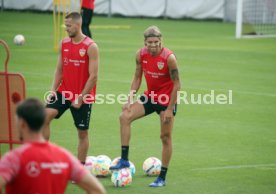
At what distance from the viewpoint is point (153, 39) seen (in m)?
10.4

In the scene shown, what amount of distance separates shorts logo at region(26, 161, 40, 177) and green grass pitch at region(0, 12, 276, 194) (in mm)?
4830

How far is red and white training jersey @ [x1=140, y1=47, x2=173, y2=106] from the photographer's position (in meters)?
10.6

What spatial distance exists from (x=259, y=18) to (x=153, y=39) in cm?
2804

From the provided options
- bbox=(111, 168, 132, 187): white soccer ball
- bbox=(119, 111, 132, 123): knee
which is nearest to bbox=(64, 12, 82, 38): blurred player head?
bbox=(119, 111, 132, 123): knee

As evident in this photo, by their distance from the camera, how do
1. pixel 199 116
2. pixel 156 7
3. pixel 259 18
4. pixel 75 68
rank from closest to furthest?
pixel 75 68 < pixel 199 116 < pixel 259 18 < pixel 156 7

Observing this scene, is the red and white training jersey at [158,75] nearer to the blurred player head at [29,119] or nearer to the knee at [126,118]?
the knee at [126,118]

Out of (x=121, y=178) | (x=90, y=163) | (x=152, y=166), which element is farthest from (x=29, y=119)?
(x=152, y=166)

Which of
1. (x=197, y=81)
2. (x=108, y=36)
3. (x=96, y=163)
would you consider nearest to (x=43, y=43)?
(x=108, y=36)

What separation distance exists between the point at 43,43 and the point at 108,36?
193 inches

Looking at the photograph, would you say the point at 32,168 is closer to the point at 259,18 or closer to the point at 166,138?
the point at 166,138

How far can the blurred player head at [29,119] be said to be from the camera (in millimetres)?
5426

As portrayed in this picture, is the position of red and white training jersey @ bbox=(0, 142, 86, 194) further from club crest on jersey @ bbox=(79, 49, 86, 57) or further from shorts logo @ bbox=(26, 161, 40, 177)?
club crest on jersey @ bbox=(79, 49, 86, 57)

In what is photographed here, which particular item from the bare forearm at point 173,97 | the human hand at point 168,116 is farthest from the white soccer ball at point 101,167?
the bare forearm at point 173,97

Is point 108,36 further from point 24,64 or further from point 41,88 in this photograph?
point 41,88
